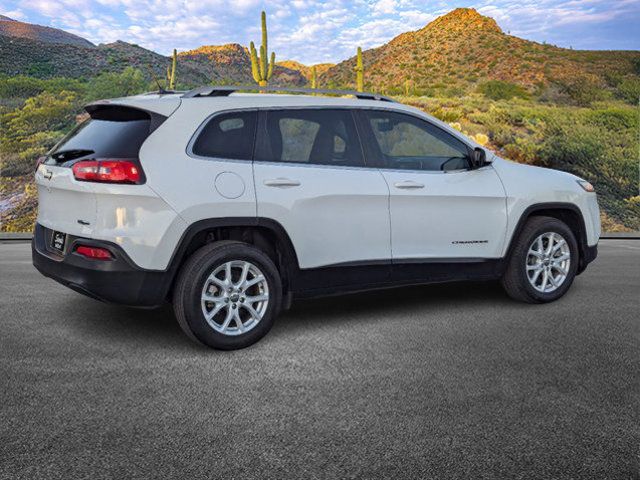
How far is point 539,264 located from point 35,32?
435ft

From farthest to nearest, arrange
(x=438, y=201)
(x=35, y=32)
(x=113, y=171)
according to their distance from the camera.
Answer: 1. (x=35, y=32)
2. (x=438, y=201)
3. (x=113, y=171)

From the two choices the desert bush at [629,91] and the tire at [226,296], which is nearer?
the tire at [226,296]

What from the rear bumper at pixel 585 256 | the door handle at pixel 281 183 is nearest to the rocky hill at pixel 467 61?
the rear bumper at pixel 585 256

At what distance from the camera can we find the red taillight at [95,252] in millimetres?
5074

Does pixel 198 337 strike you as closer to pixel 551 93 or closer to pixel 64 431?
pixel 64 431

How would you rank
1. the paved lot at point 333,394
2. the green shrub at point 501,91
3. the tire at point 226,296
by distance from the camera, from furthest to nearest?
1. the green shrub at point 501,91
2. the tire at point 226,296
3. the paved lot at point 333,394

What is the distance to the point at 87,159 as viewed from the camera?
515cm

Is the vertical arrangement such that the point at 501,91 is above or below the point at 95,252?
above

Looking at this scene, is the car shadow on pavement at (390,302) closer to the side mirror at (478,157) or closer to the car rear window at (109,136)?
the side mirror at (478,157)

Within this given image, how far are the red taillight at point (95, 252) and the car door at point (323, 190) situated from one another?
43.4 inches

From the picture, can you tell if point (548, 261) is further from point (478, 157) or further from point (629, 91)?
point (629, 91)

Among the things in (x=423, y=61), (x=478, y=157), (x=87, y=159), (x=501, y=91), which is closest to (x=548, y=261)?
(x=478, y=157)

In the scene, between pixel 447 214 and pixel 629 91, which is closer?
pixel 447 214

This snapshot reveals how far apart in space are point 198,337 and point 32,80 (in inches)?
1439
